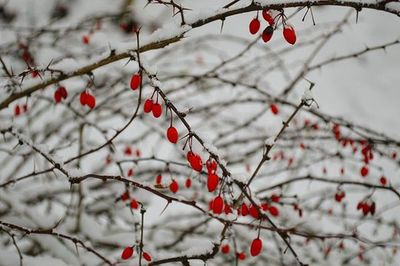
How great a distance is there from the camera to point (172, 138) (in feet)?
3.79

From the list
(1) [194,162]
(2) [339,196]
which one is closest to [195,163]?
(1) [194,162]

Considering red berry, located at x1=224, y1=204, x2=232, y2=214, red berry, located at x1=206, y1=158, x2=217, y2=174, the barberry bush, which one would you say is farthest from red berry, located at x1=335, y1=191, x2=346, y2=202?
red berry, located at x1=206, y1=158, x2=217, y2=174

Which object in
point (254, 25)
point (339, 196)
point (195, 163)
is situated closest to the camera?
point (195, 163)

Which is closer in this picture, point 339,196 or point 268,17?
point 268,17

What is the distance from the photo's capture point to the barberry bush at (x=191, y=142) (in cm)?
122

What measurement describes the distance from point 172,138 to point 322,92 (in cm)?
507


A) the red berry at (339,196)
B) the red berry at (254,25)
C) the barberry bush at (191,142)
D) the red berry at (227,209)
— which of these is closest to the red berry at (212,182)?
the barberry bush at (191,142)

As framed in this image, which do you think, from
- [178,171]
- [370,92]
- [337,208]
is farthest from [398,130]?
[178,171]

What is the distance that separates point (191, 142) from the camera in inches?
43.2

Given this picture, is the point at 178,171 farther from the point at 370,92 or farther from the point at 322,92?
the point at 370,92

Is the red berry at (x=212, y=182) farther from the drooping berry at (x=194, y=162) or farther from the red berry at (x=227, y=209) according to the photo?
the red berry at (x=227, y=209)

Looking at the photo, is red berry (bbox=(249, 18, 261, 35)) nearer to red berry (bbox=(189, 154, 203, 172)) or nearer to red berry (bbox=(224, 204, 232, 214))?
red berry (bbox=(189, 154, 203, 172))

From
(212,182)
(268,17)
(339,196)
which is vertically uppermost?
(268,17)

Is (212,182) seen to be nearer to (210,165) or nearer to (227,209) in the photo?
(210,165)
